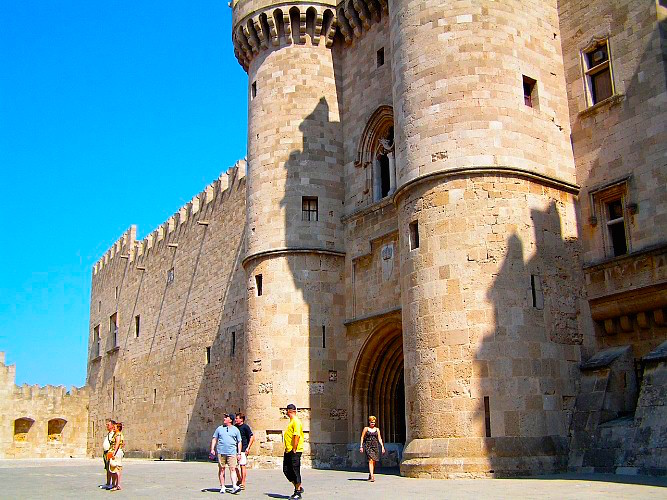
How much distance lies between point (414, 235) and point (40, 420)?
1146 inches

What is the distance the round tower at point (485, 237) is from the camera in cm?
1288

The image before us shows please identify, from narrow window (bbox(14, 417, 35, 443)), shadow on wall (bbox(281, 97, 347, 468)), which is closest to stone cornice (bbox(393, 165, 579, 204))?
shadow on wall (bbox(281, 97, 347, 468))

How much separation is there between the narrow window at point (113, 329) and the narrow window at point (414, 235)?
24.5m

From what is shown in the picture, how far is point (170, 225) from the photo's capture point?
3059 centimetres

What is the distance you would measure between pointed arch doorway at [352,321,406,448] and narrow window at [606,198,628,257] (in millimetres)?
5080

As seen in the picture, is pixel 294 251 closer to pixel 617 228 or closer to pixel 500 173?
pixel 500 173

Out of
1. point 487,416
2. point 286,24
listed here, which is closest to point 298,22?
point 286,24

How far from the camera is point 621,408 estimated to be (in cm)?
1300

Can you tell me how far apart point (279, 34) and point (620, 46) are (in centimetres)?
855

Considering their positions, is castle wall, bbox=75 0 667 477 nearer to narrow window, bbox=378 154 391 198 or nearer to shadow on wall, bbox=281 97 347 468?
shadow on wall, bbox=281 97 347 468

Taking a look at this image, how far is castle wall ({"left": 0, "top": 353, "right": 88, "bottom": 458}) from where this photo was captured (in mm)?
36719

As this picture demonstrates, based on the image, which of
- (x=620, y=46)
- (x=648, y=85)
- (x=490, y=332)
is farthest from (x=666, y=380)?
(x=620, y=46)

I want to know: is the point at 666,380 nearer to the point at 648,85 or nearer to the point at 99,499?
the point at 648,85

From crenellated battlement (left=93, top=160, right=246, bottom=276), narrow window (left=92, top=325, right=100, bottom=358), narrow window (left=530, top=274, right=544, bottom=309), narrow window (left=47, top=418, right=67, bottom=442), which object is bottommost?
narrow window (left=47, top=418, right=67, bottom=442)
